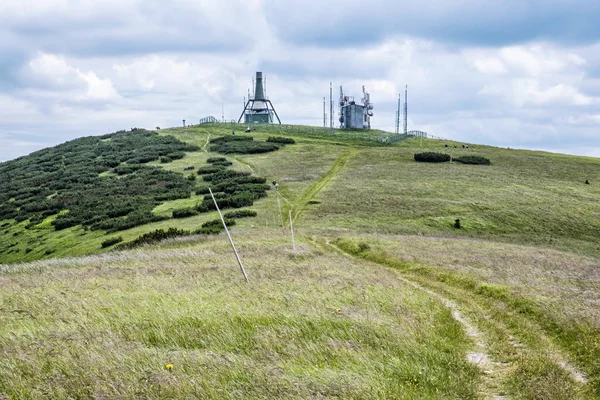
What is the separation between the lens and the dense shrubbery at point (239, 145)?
303 feet

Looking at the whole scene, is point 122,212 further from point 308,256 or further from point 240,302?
point 240,302

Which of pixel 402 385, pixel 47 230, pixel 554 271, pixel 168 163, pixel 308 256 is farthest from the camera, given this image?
pixel 168 163

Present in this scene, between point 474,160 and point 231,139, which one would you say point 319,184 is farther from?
point 231,139

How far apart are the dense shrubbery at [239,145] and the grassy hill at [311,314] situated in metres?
43.1

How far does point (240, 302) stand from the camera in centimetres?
1603

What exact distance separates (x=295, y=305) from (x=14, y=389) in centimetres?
779

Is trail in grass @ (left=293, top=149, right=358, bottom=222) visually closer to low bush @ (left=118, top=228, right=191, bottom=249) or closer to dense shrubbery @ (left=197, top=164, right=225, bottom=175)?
low bush @ (left=118, top=228, right=191, bottom=249)

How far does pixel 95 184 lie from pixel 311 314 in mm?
66421

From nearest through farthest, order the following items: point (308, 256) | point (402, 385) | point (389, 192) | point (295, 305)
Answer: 1. point (402, 385)
2. point (295, 305)
3. point (308, 256)
4. point (389, 192)

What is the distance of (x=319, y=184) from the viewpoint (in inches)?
2611

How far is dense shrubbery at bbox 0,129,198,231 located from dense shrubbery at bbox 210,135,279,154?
238 inches

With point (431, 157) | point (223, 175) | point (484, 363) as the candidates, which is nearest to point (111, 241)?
point (223, 175)

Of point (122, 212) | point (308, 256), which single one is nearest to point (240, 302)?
point (308, 256)

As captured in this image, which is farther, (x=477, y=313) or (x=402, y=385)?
(x=477, y=313)
